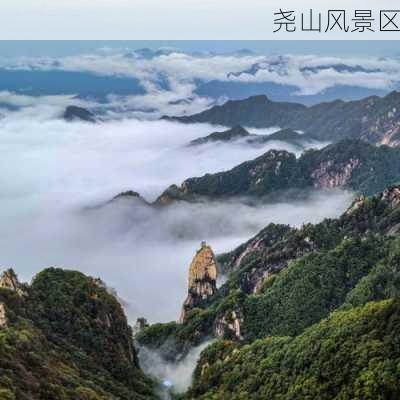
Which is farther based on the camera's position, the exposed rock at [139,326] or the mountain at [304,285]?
the exposed rock at [139,326]

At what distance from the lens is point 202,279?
154m

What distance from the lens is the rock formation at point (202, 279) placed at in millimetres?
153125

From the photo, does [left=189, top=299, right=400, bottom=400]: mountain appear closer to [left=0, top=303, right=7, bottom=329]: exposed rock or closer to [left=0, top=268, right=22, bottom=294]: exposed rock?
[left=0, top=303, right=7, bottom=329]: exposed rock

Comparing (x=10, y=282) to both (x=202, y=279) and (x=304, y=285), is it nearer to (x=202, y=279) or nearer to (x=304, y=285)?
(x=304, y=285)

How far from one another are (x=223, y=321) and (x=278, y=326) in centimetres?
1223

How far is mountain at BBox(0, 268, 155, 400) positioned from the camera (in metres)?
65.1

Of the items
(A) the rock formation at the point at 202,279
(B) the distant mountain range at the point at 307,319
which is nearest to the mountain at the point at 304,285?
(B) the distant mountain range at the point at 307,319

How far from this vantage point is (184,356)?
11888 centimetres

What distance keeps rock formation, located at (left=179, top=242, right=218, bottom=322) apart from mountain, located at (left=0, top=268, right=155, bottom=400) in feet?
158

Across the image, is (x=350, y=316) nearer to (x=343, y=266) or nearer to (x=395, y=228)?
(x=343, y=266)

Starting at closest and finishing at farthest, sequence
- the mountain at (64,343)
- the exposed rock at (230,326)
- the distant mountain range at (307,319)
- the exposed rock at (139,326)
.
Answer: the mountain at (64,343) < the distant mountain range at (307,319) < the exposed rock at (230,326) < the exposed rock at (139,326)

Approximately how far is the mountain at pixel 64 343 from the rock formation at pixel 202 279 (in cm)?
4810

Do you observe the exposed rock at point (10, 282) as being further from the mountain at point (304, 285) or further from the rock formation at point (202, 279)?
the rock formation at point (202, 279)

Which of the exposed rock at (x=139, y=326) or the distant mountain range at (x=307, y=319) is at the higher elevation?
the distant mountain range at (x=307, y=319)
